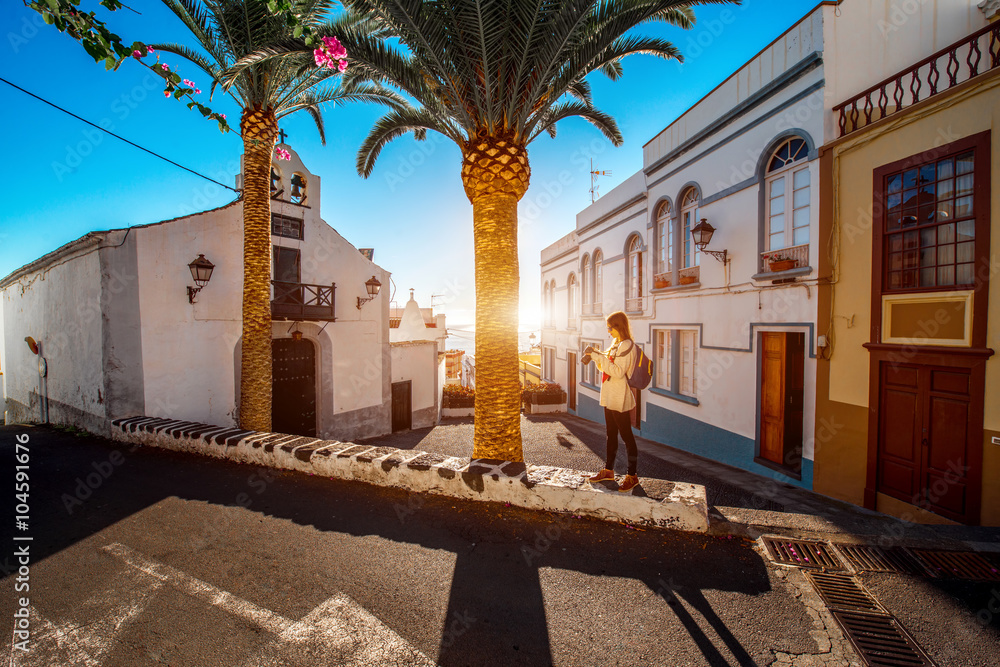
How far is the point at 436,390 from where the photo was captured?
1678cm

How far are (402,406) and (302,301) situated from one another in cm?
555

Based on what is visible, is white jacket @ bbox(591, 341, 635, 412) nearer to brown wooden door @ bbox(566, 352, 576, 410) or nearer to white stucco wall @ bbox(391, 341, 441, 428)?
white stucco wall @ bbox(391, 341, 441, 428)

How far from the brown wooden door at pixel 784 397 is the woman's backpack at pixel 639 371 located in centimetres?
577

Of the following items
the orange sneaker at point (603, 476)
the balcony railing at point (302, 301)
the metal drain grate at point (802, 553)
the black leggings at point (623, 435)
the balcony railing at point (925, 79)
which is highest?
the balcony railing at point (925, 79)

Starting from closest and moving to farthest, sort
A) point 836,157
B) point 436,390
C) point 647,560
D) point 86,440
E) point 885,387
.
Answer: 1. point 647,560
2. point 885,387
3. point 836,157
4. point 86,440
5. point 436,390

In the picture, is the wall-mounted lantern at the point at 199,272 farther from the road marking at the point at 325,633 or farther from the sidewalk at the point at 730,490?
the road marking at the point at 325,633

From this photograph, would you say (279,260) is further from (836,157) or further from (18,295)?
(836,157)

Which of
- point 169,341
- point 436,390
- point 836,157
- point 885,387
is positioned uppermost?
point 836,157

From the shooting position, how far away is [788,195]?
8.09m

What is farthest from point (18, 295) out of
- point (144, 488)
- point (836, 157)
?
point (836, 157)

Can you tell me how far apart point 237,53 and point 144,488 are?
7457mm

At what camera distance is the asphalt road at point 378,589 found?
2557 millimetres

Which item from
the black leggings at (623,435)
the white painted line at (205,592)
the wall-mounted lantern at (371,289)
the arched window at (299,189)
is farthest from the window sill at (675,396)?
the arched window at (299,189)

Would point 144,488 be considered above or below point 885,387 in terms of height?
below
